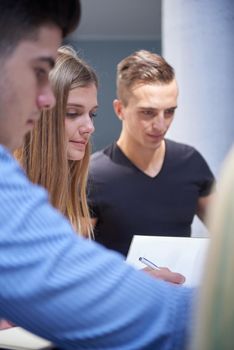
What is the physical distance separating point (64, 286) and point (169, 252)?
1060mm

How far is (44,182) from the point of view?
5.98ft

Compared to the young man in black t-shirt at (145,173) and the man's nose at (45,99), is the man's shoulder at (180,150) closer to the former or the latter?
the young man in black t-shirt at (145,173)

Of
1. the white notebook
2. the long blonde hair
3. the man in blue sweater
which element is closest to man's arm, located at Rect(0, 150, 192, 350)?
the man in blue sweater

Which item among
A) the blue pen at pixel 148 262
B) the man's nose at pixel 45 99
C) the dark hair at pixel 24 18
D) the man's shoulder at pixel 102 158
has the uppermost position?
the dark hair at pixel 24 18

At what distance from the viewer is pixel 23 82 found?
32.2 inches

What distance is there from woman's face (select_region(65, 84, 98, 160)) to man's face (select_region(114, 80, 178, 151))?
53 cm

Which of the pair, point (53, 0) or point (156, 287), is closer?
point (156, 287)

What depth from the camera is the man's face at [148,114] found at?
2562mm

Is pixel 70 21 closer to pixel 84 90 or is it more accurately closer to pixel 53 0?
pixel 53 0

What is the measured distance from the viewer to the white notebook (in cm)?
101

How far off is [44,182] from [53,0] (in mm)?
981

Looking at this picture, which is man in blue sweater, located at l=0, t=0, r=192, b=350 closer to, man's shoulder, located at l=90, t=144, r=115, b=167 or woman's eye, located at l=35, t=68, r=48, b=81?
woman's eye, located at l=35, t=68, r=48, b=81

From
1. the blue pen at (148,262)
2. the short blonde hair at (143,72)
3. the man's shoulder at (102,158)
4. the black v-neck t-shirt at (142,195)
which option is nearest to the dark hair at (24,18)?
the blue pen at (148,262)

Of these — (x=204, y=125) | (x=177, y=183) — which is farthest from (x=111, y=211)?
(x=204, y=125)
